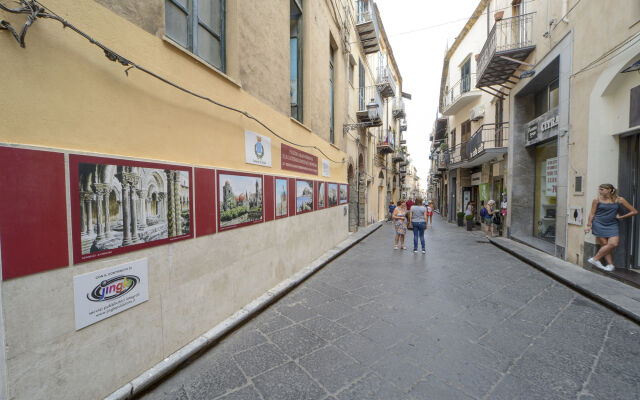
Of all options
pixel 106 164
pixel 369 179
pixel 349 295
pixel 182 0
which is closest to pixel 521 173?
pixel 369 179

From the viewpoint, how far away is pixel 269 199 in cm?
457

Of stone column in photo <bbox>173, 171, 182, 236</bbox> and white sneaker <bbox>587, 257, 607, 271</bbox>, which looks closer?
stone column in photo <bbox>173, 171, 182, 236</bbox>

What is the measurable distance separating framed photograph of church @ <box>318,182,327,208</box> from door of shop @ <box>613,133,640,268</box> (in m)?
6.28

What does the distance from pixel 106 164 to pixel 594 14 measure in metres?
8.94

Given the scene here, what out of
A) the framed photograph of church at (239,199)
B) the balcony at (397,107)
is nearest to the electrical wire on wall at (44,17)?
the framed photograph of church at (239,199)

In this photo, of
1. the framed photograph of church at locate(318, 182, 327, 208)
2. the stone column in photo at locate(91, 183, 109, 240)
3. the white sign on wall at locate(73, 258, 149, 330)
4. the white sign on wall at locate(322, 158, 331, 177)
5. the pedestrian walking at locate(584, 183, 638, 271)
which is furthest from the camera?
the white sign on wall at locate(322, 158, 331, 177)

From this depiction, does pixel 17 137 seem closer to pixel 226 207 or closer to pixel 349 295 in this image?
pixel 226 207

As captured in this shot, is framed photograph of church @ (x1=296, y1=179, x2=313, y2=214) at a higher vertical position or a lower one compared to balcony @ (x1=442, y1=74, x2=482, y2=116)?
lower

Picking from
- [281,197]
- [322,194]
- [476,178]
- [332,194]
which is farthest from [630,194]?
[476,178]

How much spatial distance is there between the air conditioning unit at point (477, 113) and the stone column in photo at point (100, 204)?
15.6 metres

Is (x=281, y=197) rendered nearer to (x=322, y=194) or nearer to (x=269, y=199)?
(x=269, y=199)

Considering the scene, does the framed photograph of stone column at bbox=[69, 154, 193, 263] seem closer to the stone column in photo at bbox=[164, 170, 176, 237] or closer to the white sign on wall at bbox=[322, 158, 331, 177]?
the stone column in photo at bbox=[164, 170, 176, 237]

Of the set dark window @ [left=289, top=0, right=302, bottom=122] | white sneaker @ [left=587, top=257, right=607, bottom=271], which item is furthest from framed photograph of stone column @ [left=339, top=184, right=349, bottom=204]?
white sneaker @ [left=587, top=257, right=607, bottom=271]

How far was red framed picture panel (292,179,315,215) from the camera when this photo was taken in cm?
580
